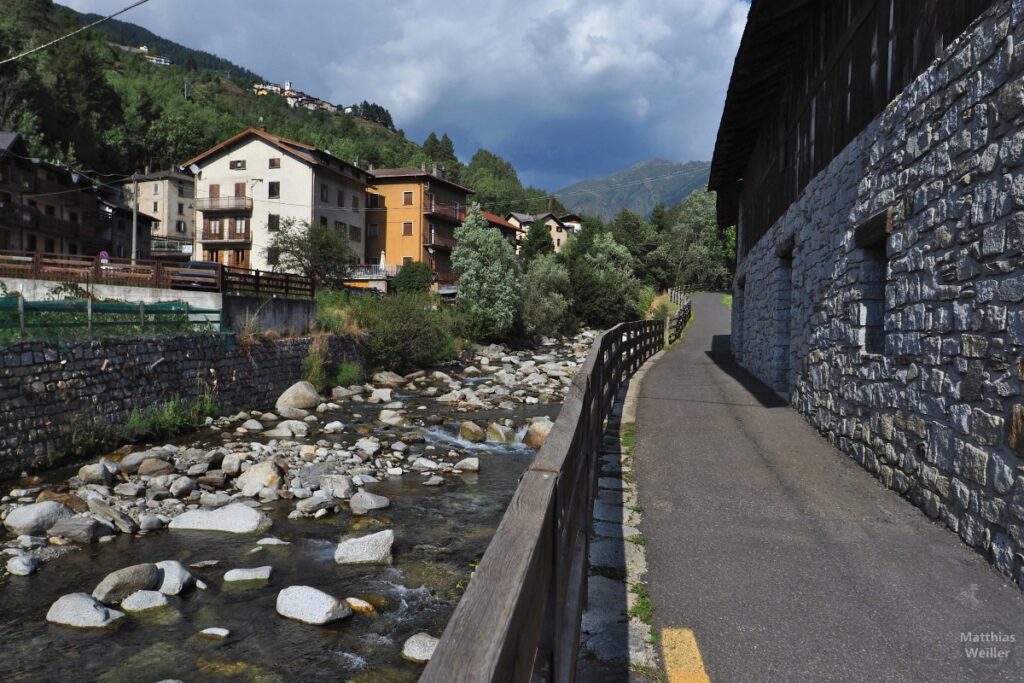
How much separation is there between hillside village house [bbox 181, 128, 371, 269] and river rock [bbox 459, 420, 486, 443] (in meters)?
33.8

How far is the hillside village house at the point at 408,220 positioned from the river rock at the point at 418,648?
149 feet

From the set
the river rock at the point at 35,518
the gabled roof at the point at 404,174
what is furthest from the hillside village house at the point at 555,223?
the river rock at the point at 35,518

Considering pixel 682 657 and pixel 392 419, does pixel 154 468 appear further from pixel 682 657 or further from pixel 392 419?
pixel 682 657

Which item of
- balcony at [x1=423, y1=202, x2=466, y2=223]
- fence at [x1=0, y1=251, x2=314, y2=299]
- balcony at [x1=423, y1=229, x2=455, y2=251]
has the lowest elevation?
fence at [x1=0, y1=251, x2=314, y2=299]

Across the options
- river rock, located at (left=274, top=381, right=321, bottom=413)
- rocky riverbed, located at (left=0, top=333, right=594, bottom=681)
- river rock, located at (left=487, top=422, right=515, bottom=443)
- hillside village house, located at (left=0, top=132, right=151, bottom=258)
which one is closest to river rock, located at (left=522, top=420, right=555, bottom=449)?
rocky riverbed, located at (left=0, top=333, right=594, bottom=681)

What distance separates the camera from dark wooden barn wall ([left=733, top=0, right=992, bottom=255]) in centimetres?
617

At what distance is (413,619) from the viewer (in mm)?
6574

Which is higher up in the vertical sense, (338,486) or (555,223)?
(555,223)

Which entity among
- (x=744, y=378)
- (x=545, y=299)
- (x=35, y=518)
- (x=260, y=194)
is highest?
(x=260, y=194)

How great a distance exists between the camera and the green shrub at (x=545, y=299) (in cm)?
3881

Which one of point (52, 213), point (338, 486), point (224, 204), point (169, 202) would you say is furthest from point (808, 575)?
point (169, 202)

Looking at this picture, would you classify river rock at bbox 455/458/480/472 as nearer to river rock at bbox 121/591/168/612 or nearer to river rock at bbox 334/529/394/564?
river rock at bbox 334/529/394/564

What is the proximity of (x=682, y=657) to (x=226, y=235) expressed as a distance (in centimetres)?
5043

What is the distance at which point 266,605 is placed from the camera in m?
6.81
